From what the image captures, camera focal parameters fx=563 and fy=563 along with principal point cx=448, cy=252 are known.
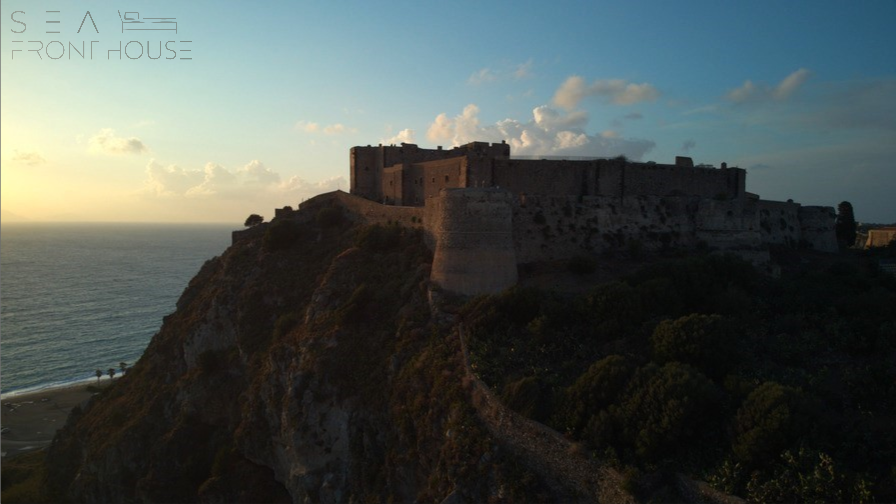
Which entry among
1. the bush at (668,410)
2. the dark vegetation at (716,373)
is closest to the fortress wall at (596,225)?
the dark vegetation at (716,373)

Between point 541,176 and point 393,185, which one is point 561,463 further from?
point 393,185

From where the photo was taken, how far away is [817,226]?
39750mm

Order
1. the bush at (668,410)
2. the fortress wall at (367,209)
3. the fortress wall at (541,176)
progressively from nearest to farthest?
the bush at (668,410) < the fortress wall at (541,176) < the fortress wall at (367,209)

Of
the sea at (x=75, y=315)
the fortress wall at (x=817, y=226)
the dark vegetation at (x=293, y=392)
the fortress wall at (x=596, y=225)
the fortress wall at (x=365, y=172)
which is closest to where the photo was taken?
the dark vegetation at (x=293, y=392)

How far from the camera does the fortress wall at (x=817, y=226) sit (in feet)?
130

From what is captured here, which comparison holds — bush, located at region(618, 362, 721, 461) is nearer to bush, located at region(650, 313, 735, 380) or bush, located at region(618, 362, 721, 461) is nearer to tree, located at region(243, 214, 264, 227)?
bush, located at region(650, 313, 735, 380)

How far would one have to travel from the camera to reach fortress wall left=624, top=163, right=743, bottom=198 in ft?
111

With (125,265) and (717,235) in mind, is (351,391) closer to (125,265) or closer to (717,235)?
(717,235)

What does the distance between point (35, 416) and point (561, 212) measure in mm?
49437

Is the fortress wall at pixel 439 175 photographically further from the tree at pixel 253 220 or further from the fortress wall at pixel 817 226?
the fortress wall at pixel 817 226

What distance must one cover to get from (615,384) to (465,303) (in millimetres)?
9248

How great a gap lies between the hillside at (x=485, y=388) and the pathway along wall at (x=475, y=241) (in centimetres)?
138

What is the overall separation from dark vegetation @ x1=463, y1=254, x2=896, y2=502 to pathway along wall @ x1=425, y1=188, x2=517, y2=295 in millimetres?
1791

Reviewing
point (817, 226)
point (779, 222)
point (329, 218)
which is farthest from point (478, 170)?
point (817, 226)
